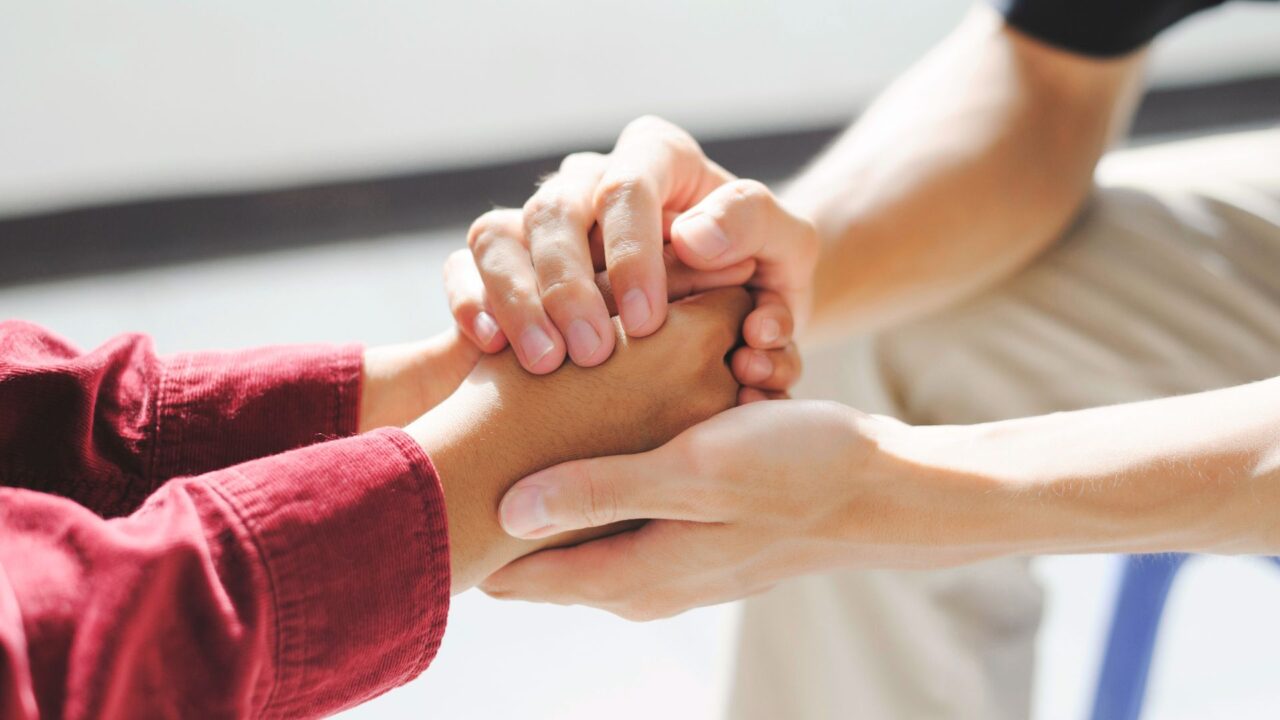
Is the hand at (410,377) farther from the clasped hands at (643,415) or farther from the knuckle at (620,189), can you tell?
the knuckle at (620,189)

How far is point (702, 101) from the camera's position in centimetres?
264

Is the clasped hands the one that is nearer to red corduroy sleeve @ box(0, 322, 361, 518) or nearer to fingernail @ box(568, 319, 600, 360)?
Result: fingernail @ box(568, 319, 600, 360)

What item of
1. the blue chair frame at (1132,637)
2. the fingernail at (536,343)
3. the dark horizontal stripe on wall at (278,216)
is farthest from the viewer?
the dark horizontal stripe on wall at (278,216)

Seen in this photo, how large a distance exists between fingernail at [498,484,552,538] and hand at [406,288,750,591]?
2cm

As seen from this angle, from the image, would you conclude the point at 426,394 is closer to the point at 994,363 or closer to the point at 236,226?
the point at 994,363

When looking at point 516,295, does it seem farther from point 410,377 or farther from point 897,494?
point 897,494

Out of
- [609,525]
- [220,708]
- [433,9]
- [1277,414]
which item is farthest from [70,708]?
[433,9]

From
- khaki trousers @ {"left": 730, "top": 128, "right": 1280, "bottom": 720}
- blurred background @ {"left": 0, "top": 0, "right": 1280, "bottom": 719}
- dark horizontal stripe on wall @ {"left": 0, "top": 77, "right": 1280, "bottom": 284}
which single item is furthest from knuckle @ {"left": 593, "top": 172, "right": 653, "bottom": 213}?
dark horizontal stripe on wall @ {"left": 0, "top": 77, "right": 1280, "bottom": 284}

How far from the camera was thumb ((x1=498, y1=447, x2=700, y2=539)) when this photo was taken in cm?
77

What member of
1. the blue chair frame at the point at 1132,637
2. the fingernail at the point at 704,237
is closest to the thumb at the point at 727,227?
the fingernail at the point at 704,237

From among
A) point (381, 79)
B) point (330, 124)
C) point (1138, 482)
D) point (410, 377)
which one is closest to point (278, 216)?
point (330, 124)

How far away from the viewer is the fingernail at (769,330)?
914mm

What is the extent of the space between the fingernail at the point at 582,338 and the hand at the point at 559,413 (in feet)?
0.08

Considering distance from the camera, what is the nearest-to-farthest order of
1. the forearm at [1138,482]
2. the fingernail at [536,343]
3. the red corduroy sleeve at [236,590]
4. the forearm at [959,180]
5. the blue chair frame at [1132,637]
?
the red corduroy sleeve at [236,590] < the forearm at [1138,482] < the fingernail at [536,343] < the blue chair frame at [1132,637] < the forearm at [959,180]
